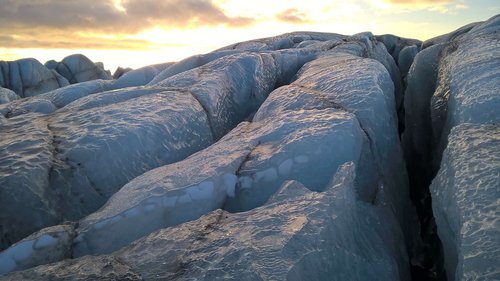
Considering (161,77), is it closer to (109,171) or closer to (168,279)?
(109,171)

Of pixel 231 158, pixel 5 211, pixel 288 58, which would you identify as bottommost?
pixel 5 211

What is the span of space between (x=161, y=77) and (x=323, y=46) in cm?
460

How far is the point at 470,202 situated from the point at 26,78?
3189 centimetres

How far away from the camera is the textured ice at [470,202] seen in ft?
8.69

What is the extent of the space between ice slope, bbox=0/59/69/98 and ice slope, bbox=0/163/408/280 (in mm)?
29226

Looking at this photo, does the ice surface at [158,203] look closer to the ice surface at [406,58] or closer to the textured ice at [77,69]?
the ice surface at [406,58]

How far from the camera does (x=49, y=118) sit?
262 inches

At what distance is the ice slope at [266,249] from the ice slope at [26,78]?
29226mm

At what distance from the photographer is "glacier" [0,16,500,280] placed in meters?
3.02

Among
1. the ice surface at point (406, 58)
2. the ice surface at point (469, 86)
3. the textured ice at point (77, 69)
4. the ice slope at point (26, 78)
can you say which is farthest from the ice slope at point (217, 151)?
the textured ice at point (77, 69)

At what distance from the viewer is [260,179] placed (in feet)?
14.1

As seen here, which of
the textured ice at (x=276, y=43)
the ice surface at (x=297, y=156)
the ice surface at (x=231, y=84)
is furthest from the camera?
the textured ice at (x=276, y=43)

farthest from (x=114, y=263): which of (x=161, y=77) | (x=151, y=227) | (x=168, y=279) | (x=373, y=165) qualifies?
(x=161, y=77)

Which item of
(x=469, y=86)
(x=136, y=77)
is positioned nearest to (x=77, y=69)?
(x=136, y=77)
